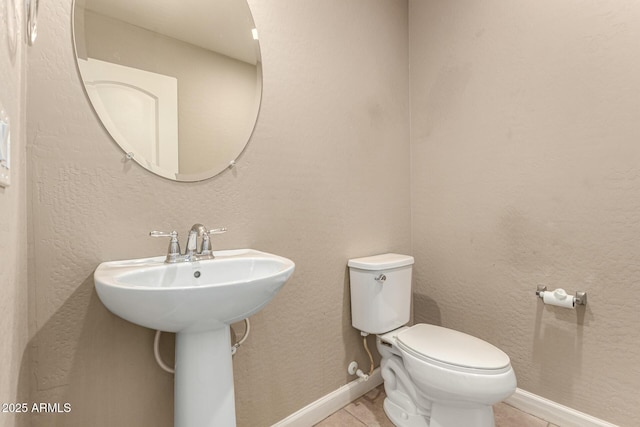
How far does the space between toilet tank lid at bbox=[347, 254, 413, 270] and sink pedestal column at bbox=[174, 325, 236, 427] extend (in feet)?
2.54

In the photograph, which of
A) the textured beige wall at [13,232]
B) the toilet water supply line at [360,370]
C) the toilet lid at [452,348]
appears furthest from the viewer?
the toilet water supply line at [360,370]

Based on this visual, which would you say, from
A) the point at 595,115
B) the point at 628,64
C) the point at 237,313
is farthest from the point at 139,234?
the point at 628,64

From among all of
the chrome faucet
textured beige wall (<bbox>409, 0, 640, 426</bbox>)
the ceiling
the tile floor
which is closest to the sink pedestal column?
the chrome faucet

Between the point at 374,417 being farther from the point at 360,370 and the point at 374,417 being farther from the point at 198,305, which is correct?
the point at 198,305

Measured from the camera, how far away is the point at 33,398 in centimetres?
82

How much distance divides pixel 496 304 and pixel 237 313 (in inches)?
55.7

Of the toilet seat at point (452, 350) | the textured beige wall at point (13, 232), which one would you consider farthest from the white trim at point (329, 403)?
the textured beige wall at point (13, 232)

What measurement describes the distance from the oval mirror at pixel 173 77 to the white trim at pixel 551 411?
5.85ft

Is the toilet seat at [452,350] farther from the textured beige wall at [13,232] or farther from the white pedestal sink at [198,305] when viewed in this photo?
the textured beige wall at [13,232]

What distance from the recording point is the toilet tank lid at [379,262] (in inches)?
56.7

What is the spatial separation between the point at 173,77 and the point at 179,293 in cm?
83

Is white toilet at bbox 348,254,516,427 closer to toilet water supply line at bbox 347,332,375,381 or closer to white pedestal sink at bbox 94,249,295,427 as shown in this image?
toilet water supply line at bbox 347,332,375,381

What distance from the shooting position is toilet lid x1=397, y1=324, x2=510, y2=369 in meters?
1.11

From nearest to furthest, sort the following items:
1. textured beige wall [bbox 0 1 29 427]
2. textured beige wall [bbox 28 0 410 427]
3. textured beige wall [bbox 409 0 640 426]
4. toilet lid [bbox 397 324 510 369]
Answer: textured beige wall [bbox 0 1 29 427]
textured beige wall [bbox 28 0 410 427]
toilet lid [bbox 397 324 510 369]
textured beige wall [bbox 409 0 640 426]
